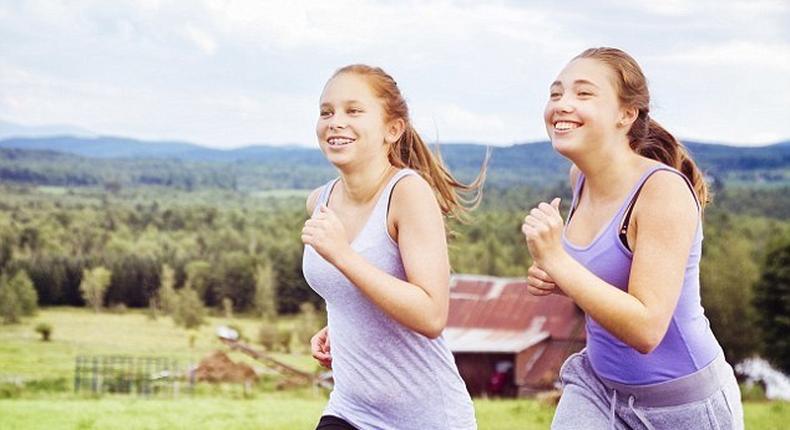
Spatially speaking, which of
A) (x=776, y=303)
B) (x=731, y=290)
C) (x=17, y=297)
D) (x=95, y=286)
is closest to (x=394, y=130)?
(x=95, y=286)

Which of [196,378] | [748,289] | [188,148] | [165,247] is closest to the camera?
[196,378]

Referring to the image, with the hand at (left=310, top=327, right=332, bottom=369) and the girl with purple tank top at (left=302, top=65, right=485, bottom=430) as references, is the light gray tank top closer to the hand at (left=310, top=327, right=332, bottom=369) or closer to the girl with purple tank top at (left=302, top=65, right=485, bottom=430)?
the girl with purple tank top at (left=302, top=65, right=485, bottom=430)

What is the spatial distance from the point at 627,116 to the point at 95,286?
699cm

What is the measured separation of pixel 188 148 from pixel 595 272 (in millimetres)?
9306

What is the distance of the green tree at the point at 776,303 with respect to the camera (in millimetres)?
13648

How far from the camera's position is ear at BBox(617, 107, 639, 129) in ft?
7.13

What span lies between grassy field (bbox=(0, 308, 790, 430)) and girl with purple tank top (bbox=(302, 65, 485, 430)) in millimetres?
5392

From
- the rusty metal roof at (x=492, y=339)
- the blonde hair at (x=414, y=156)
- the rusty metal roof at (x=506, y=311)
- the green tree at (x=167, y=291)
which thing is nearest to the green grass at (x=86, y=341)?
the green tree at (x=167, y=291)

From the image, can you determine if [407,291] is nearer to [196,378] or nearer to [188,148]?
[196,378]

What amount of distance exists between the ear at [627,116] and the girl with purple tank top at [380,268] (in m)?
0.35

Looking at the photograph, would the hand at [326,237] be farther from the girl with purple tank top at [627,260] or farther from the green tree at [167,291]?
the green tree at [167,291]

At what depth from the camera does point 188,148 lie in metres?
11.1

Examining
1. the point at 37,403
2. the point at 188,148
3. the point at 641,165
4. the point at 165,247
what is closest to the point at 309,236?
the point at 641,165

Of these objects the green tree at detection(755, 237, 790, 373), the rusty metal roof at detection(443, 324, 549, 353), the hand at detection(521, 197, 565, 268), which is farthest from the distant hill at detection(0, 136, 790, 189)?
the hand at detection(521, 197, 565, 268)
